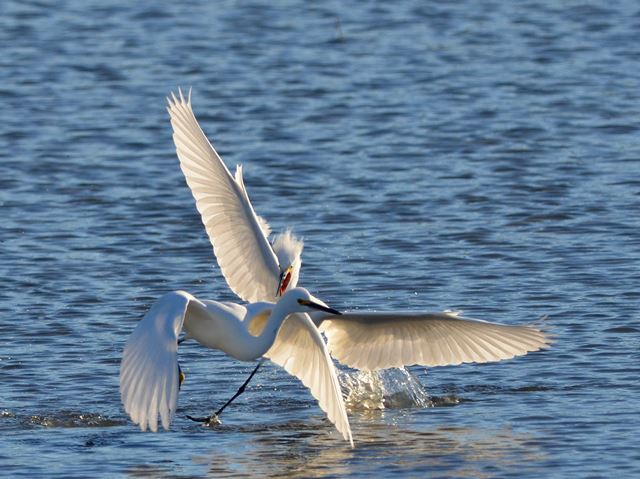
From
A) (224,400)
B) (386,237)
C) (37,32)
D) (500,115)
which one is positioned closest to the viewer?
(224,400)

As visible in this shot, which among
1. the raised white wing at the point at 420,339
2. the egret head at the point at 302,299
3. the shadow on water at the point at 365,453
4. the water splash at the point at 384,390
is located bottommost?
the water splash at the point at 384,390

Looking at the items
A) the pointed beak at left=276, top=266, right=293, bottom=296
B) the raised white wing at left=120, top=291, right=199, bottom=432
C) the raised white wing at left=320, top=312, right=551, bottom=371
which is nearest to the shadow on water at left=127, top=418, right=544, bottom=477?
the raised white wing at left=320, top=312, right=551, bottom=371

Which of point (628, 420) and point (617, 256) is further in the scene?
point (617, 256)

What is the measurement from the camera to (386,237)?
1348 centimetres

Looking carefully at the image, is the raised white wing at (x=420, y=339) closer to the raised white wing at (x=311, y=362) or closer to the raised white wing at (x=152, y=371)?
the raised white wing at (x=311, y=362)

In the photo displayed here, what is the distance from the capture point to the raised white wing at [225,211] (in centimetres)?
1017

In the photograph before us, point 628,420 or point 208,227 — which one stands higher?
point 208,227

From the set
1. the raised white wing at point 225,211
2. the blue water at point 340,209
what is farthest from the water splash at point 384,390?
the raised white wing at point 225,211

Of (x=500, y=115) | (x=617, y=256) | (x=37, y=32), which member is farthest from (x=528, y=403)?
(x=37, y=32)

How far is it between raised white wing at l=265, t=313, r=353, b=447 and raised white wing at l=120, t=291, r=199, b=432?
109cm

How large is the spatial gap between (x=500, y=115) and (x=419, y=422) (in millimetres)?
8656

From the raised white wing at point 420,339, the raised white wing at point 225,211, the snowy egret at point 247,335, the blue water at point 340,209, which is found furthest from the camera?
the raised white wing at point 225,211

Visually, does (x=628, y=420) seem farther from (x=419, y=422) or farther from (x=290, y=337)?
(x=290, y=337)

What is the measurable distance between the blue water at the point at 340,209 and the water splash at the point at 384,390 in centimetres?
12
